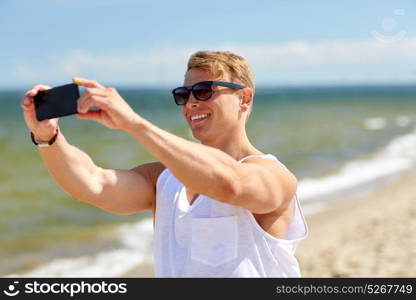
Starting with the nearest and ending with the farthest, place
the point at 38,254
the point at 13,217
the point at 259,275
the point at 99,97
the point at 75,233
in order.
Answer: the point at 99,97 < the point at 259,275 < the point at 38,254 < the point at 75,233 < the point at 13,217

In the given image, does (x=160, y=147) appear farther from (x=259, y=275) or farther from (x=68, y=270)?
(x=68, y=270)

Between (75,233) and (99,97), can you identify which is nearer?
(99,97)

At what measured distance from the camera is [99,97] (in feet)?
6.07

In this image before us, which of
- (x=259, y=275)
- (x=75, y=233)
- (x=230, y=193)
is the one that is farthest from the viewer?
(x=75, y=233)

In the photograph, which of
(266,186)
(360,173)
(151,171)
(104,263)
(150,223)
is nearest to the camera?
(266,186)

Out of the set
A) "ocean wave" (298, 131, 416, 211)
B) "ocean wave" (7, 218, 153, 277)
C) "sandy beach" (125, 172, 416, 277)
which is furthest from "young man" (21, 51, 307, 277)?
"ocean wave" (298, 131, 416, 211)

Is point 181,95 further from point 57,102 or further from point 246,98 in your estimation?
point 57,102

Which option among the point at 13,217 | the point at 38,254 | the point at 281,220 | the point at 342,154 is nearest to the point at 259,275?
the point at 281,220

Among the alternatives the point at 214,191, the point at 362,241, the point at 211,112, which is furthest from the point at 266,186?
the point at 362,241

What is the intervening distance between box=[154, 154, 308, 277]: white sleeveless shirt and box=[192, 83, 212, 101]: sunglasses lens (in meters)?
0.34

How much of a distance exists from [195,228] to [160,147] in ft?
2.02

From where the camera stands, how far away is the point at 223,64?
2553mm

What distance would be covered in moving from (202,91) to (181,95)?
12 cm

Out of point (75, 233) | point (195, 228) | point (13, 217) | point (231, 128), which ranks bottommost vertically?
point (195, 228)
